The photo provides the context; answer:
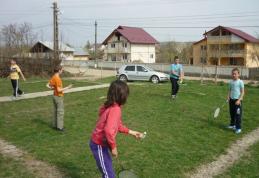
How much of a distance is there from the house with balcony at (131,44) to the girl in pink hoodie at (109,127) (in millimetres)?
60429

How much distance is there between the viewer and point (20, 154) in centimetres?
626

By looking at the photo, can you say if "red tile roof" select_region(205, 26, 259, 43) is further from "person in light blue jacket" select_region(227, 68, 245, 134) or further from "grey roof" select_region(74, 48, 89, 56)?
"person in light blue jacket" select_region(227, 68, 245, 134)

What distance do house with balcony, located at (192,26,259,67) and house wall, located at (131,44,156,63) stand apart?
14.2m

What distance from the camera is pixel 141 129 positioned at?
8.52 m

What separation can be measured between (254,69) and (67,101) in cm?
2634

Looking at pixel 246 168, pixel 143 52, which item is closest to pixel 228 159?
pixel 246 168

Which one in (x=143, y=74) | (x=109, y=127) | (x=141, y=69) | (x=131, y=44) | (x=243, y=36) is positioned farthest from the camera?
(x=131, y=44)

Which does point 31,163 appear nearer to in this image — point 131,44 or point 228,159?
point 228,159

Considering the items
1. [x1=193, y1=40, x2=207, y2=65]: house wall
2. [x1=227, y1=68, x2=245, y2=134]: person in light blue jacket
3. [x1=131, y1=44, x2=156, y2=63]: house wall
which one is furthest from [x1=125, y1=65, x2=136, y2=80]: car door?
[x1=131, y1=44, x2=156, y2=63]: house wall

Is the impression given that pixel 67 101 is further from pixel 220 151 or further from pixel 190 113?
pixel 220 151

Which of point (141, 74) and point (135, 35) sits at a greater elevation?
point (135, 35)

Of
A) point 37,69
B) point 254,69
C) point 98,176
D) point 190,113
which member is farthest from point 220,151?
point 254,69

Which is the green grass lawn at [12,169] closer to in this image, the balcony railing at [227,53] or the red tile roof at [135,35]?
the balcony railing at [227,53]

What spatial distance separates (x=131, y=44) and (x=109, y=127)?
61.5 meters
